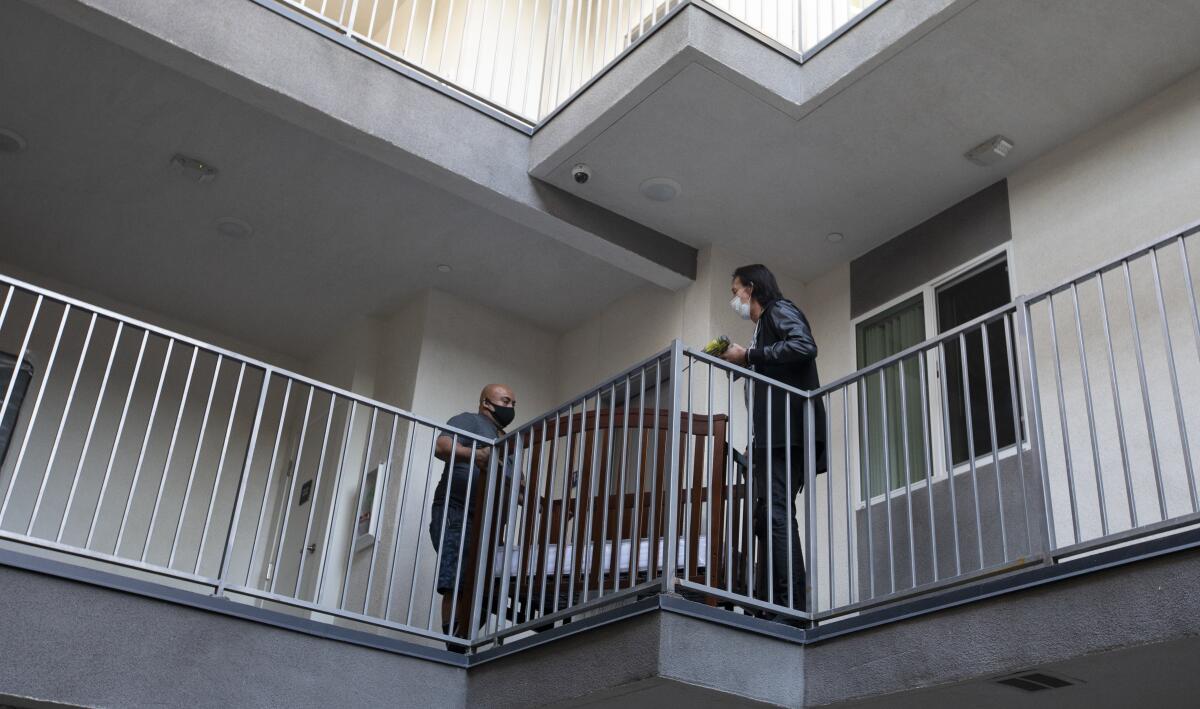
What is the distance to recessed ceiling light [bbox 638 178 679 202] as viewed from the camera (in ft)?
22.8

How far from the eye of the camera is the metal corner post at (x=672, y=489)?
4387mm

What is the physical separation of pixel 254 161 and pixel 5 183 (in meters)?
1.69

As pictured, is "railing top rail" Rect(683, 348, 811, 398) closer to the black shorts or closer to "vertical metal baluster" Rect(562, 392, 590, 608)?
"vertical metal baluster" Rect(562, 392, 590, 608)

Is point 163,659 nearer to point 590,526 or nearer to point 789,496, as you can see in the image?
point 590,526

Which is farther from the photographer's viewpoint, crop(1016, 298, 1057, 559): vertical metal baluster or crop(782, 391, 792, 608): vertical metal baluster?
crop(782, 391, 792, 608): vertical metal baluster

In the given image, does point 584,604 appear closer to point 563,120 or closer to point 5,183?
point 563,120

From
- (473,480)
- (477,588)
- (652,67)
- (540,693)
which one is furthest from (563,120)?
(540,693)

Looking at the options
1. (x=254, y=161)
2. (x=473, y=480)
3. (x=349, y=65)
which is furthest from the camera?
(x=254, y=161)

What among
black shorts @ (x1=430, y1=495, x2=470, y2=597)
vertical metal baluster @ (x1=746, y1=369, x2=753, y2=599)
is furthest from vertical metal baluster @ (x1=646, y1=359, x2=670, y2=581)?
black shorts @ (x1=430, y1=495, x2=470, y2=597)

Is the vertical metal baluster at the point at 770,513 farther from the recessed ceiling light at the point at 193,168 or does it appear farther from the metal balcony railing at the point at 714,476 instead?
the recessed ceiling light at the point at 193,168

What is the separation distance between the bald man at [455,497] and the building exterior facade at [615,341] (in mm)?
56

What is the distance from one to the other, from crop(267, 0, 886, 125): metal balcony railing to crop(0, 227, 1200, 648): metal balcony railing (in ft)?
6.23

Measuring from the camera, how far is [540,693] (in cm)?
480

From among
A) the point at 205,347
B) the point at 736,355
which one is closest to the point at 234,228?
the point at 205,347
